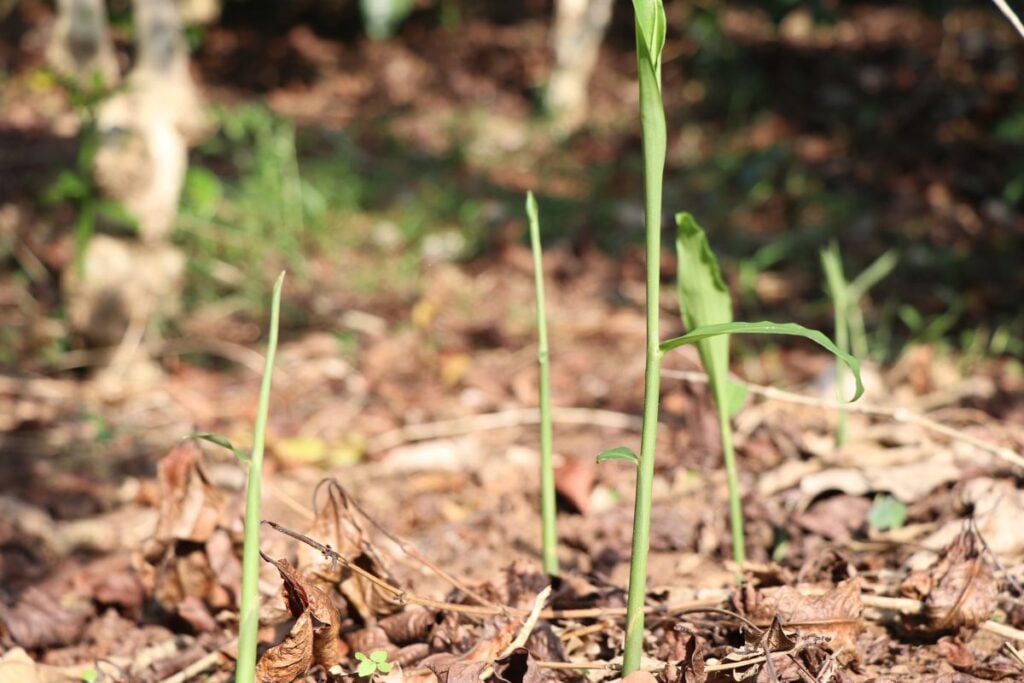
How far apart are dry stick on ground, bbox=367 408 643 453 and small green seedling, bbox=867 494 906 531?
2.73ft

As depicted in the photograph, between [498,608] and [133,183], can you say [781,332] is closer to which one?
[498,608]

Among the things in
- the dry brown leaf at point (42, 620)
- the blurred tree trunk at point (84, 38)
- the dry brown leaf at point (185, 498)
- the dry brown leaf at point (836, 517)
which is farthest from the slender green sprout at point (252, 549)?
the blurred tree trunk at point (84, 38)

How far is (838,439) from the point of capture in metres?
1.77

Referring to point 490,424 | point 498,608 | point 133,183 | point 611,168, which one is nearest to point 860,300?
point 490,424

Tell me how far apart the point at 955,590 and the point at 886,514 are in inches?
14.9

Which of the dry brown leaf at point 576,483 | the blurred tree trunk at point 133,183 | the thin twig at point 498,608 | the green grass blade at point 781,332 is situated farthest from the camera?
the blurred tree trunk at point 133,183

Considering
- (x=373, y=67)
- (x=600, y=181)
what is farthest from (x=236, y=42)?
(x=600, y=181)

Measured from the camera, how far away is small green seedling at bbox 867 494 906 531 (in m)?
1.53

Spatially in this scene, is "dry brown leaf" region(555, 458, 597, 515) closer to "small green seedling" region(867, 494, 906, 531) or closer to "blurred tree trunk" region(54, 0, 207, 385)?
"small green seedling" region(867, 494, 906, 531)

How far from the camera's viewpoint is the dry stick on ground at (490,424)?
7.83 feet

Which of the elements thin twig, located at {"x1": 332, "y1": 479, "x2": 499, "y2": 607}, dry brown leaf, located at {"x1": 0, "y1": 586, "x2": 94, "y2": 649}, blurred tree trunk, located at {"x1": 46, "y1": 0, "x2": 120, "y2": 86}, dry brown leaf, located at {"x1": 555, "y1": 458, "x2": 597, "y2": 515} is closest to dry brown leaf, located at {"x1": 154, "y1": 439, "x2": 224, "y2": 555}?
dry brown leaf, located at {"x1": 0, "y1": 586, "x2": 94, "y2": 649}

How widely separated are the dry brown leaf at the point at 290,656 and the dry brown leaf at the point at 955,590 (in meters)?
0.69

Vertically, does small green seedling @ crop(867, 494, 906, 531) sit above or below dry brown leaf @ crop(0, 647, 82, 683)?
above

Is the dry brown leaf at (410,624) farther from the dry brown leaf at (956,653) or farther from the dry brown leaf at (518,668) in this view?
the dry brown leaf at (956,653)
